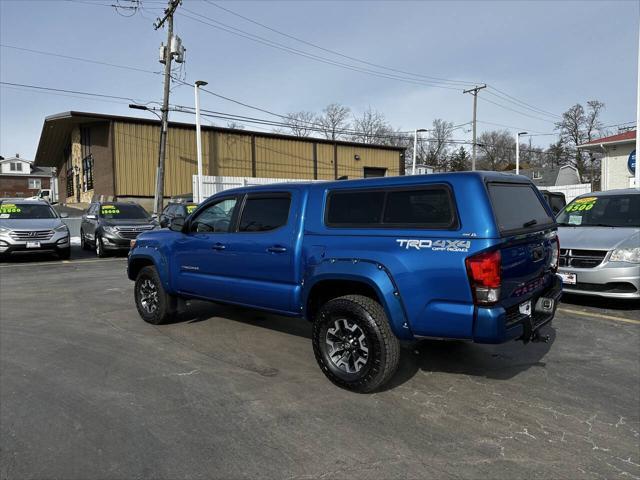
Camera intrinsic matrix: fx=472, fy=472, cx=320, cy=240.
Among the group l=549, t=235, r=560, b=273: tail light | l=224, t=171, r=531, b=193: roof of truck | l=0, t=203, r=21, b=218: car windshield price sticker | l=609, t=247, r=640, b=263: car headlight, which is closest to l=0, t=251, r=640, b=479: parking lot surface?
l=609, t=247, r=640, b=263: car headlight

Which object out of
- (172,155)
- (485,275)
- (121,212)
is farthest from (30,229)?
(172,155)

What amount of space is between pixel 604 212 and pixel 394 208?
5.74m

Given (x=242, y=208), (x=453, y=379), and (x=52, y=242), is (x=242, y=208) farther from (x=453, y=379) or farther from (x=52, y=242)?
(x=52, y=242)

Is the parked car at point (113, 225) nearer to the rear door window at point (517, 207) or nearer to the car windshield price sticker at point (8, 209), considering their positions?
the car windshield price sticker at point (8, 209)

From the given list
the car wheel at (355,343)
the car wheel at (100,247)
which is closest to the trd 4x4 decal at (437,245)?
the car wheel at (355,343)

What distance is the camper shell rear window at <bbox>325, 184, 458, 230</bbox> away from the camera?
11.9ft

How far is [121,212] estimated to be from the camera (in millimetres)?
15125

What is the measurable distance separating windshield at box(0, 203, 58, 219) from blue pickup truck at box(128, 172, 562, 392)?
35.5ft

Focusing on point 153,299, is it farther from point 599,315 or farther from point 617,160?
point 617,160

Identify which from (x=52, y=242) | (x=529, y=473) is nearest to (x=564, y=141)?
(x=52, y=242)

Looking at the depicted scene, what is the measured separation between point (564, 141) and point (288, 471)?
7390 cm

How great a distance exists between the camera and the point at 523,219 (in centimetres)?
401

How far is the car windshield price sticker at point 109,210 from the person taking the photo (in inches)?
592

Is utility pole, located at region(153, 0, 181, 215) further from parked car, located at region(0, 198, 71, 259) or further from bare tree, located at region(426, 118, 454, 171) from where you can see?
bare tree, located at region(426, 118, 454, 171)
